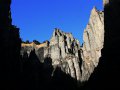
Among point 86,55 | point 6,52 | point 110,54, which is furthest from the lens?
point 86,55

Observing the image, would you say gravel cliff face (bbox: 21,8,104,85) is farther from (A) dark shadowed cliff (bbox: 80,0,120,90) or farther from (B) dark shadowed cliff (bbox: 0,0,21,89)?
(A) dark shadowed cliff (bbox: 80,0,120,90)

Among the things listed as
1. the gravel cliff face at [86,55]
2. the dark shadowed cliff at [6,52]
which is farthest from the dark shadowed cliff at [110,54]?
the gravel cliff face at [86,55]

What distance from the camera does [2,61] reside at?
99562 millimetres

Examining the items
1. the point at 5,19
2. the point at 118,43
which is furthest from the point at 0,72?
the point at 118,43

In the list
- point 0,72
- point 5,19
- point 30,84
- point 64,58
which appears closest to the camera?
point 0,72

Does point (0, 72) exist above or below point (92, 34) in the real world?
below

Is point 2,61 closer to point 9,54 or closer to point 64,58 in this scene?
point 9,54

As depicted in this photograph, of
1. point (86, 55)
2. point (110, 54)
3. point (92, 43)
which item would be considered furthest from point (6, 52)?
point (92, 43)

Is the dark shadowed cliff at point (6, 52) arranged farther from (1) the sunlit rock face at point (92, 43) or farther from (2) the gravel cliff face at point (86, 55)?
(2) the gravel cliff face at point (86, 55)

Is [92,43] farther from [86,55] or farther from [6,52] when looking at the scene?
[6,52]

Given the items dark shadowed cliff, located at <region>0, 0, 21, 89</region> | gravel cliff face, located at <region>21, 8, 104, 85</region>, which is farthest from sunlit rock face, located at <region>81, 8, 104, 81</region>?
dark shadowed cliff, located at <region>0, 0, 21, 89</region>

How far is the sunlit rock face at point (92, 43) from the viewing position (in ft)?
577

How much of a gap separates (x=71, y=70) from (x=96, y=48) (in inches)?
710

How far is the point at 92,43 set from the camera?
18512 cm
